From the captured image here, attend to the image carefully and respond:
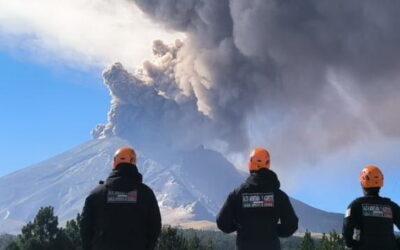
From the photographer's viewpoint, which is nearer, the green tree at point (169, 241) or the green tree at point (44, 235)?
the green tree at point (44, 235)

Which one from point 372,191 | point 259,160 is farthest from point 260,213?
point 372,191

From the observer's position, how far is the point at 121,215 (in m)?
8.48

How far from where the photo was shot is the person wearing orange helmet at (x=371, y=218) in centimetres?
955

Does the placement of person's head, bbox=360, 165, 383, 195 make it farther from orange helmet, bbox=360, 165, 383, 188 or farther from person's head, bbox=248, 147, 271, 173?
person's head, bbox=248, 147, 271, 173

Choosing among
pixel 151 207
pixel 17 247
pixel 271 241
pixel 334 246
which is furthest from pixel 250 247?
pixel 334 246

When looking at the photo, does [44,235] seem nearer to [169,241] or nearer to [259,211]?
[169,241]

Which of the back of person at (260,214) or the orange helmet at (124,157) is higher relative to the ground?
the orange helmet at (124,157)

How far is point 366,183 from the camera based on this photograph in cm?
993

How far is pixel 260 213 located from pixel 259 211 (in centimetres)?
4

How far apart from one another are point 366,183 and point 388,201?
0.52m

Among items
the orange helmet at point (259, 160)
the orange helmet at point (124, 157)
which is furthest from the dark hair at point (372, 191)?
the orange helmet at point (124, 157)

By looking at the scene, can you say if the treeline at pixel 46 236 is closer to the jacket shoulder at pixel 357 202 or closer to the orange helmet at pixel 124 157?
the orange helmet at pixel 124 157

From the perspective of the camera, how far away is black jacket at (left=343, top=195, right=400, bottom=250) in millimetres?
9547

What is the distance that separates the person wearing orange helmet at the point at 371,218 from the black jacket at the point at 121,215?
3653 millimetres
